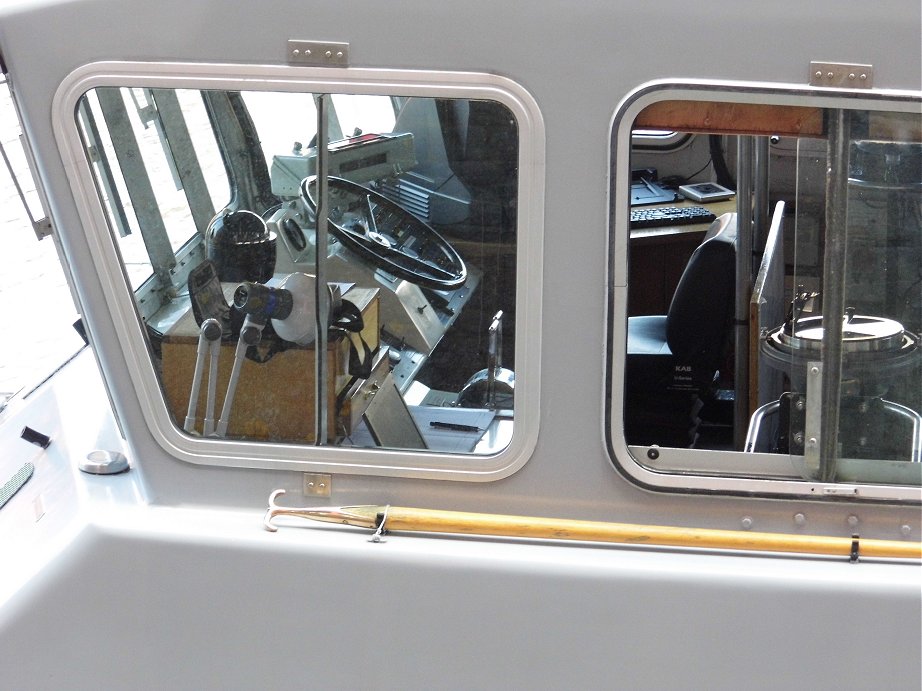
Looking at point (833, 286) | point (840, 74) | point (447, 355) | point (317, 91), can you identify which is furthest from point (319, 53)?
point (833, 286)

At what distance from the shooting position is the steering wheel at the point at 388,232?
5.84 ft

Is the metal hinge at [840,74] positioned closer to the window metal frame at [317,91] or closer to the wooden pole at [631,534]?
the window metal frame at [317,91]

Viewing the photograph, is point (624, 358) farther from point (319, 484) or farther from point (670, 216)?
point (670, 216)

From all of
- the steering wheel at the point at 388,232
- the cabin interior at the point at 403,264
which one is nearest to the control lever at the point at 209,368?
the cabin interior at the point at 403,264

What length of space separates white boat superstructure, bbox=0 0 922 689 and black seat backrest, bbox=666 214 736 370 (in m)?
1.48

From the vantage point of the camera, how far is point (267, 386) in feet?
6.16

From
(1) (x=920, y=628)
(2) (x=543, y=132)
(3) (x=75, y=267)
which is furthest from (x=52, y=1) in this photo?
(1) (x=920, y=628)

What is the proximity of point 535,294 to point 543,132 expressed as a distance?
27 centimetres

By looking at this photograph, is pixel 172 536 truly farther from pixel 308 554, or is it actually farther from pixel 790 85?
pixel 790 85

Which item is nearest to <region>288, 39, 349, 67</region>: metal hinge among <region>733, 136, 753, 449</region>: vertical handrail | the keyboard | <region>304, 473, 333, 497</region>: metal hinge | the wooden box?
the wooden box

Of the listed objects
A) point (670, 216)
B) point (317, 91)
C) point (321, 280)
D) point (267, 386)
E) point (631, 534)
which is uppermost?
point (317, 91)

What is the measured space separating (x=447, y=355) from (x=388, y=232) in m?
0.23

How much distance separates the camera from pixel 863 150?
5.52 ft

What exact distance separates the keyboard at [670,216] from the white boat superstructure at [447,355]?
2.82m
